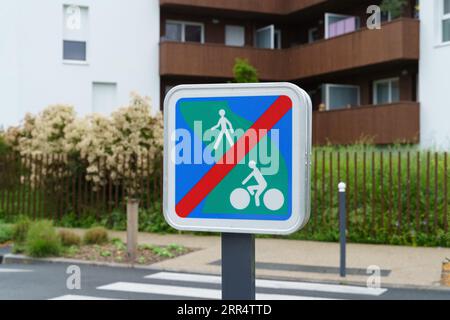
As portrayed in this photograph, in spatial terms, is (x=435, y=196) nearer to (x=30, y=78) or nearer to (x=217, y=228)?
(x=217, y=228)

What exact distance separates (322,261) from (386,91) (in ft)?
49.4

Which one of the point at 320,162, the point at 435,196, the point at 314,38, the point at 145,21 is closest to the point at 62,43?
Result: the point at 145,21

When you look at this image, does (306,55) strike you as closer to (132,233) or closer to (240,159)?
(132,233)

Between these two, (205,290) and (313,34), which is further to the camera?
(313,34)

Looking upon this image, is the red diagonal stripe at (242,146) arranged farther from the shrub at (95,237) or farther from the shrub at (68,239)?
the shrub at (95,237)

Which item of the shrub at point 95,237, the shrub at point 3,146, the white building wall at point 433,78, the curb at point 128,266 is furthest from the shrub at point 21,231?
the white building wall at point 433,78

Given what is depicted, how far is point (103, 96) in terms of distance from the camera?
85.0 feet

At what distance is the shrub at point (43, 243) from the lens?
11.5 m

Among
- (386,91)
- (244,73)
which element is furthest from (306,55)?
(244,73)

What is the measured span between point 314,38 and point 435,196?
57.4ft

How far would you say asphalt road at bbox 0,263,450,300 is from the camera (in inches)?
319

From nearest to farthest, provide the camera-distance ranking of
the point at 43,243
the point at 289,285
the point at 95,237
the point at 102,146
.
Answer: the point at 289,285 < the point at 43,243 < the point at 95,237 < the point at 102,146

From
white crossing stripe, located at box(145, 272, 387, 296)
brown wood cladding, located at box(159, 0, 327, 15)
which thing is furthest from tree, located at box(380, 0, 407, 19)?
white crossing stripe, located at box(145, 272, 387, 296)

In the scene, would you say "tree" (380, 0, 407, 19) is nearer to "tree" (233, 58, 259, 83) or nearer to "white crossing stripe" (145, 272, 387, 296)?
"tree" (233, 58, 259, 83)
